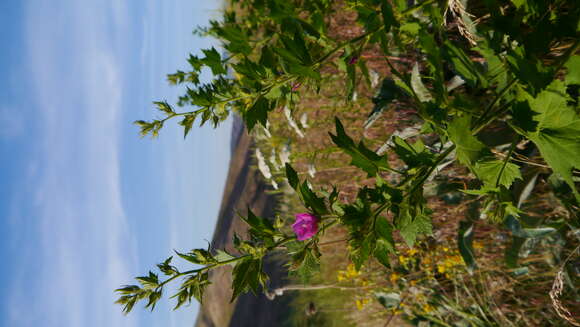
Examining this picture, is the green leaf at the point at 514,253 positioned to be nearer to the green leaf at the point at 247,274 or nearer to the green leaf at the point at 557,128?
the green leaf at the point at 557,128

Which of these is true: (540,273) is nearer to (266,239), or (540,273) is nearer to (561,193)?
(561,193)

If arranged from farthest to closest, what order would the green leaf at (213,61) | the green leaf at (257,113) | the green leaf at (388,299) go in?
the green leaf at (388,299) < the green leaf at (213,61) < the green leaf at (257,113)

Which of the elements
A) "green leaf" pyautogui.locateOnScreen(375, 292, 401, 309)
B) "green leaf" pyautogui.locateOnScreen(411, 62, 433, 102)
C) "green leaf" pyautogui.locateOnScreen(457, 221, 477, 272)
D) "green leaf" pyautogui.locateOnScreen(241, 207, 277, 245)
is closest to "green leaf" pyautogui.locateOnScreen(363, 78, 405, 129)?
"green leaf" pyautogui.locateOnScreen(411, 62, 433, 102)

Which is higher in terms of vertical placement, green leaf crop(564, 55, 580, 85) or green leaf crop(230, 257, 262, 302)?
green leaf crop(564, 55, 580, 85)

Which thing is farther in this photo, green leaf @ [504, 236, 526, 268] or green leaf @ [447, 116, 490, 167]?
green leaf @ [504, 236, 526, 268]

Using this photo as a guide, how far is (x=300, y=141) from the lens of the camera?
4.75 meters

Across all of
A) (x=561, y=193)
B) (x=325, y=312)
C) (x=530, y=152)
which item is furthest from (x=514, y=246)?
(x=325, y=312)

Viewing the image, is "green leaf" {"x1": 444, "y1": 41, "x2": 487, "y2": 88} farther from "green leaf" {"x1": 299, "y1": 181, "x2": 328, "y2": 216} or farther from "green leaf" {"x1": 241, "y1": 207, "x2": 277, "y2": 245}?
"green leaf" {"x1": 241, "y1": 207, "x2": 277, "y2": 245}

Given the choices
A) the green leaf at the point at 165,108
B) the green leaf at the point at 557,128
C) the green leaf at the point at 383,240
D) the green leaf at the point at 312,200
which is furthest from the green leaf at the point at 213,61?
the green leaf at the point at 557,128

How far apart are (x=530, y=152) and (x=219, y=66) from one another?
1.36m

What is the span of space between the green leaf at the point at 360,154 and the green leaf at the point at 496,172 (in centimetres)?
27

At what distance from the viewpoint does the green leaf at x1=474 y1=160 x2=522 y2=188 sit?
1049 mm

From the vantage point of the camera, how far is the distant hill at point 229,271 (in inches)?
224

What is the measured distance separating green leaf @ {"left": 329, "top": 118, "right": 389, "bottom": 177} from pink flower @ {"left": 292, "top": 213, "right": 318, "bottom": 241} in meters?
0.18
